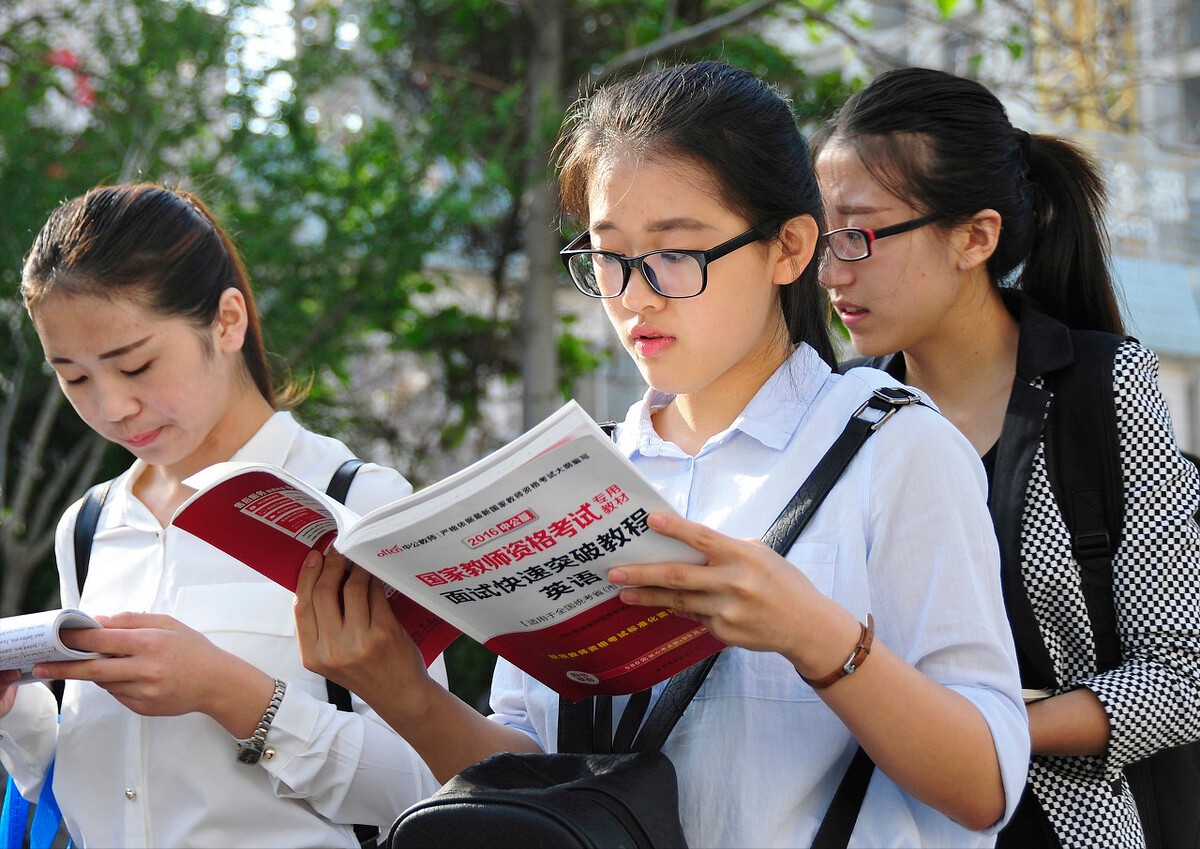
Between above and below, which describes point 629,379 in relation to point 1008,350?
below

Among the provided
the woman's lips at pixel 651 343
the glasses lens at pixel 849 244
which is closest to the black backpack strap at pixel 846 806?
the woman's lips at pixel 651 343

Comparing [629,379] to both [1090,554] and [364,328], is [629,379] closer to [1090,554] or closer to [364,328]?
[364,328]

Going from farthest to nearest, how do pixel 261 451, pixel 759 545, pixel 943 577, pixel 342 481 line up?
1. pixel 261 451
2. pixel 342 481
3. pixel 943 577
4. pixel 759 545

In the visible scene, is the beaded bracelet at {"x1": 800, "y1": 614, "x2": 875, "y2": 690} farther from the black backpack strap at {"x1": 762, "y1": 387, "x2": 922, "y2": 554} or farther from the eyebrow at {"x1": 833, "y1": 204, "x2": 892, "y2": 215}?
the eyebrow at {"x1": 833, "y1": 204, "x2": 892, "y2": 215}

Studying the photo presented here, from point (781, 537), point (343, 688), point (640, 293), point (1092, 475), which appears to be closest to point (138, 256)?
point (343, 688)

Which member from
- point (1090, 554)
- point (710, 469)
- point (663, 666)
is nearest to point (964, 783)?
point (663, 666)

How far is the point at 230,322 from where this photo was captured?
7.64 feet

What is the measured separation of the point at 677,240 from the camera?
1.56 meters

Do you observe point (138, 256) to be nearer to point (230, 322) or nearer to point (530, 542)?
point (230, 322)

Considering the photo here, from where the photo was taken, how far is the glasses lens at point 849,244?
2189 mm

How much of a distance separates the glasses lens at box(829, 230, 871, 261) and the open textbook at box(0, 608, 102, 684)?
4.66 feet

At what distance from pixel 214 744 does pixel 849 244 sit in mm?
1430

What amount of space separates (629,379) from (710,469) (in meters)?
5.08

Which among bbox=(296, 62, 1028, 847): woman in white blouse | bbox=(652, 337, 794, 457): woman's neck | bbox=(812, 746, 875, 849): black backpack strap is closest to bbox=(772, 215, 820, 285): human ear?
bbox=(296, 62, 1028, 847): woman in white blouse
